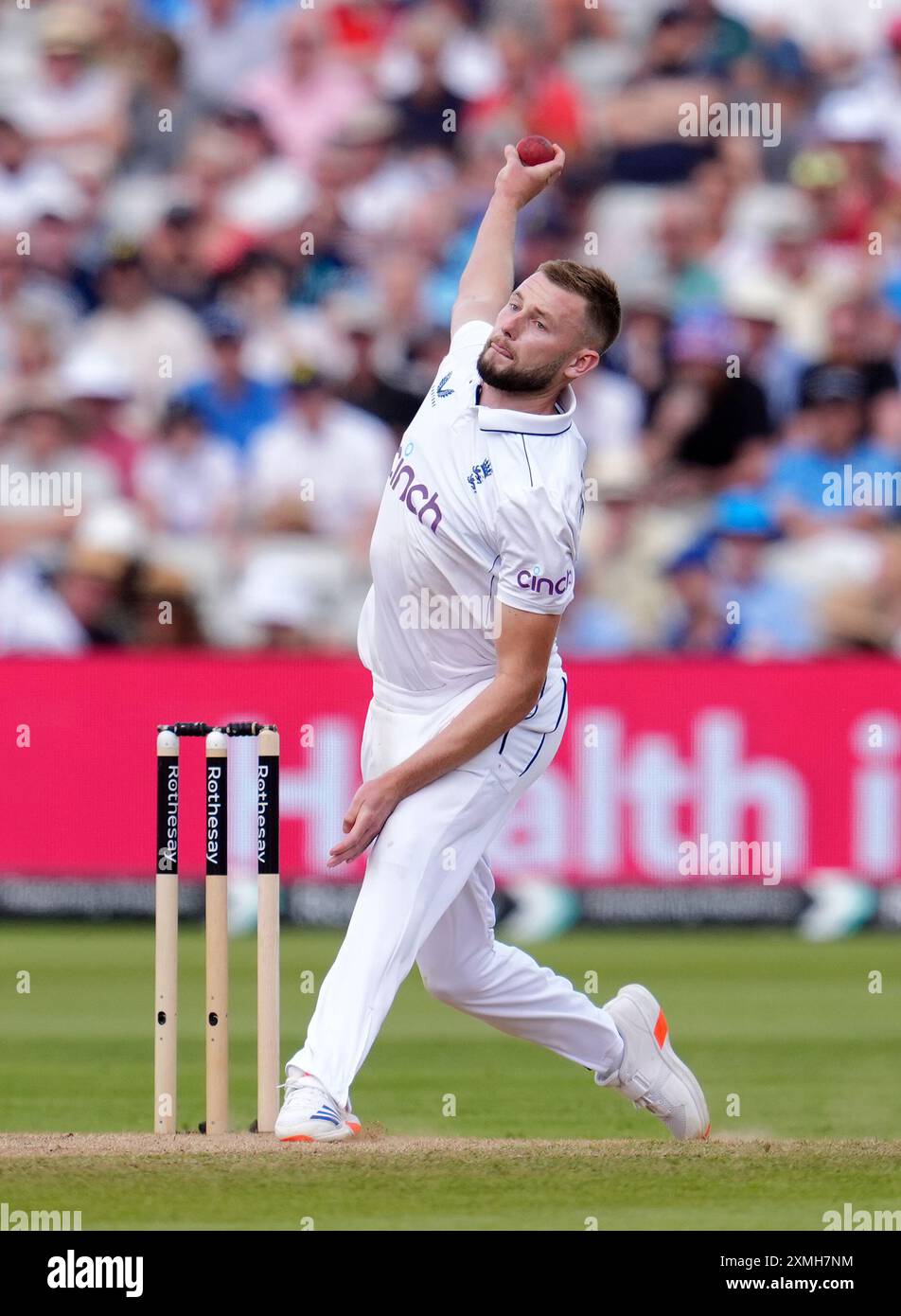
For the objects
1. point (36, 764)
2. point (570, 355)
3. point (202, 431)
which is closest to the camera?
point (570, 355)

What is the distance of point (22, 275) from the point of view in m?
14.7

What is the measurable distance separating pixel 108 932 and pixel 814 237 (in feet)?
22.0

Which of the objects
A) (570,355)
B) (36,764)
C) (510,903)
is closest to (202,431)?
(36,764)

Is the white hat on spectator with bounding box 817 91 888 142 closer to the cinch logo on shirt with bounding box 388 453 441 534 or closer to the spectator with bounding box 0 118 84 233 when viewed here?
the spectator with bounding box 0 118 84 233

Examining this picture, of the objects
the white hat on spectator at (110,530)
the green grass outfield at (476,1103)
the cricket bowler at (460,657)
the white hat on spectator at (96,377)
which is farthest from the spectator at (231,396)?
the cricket bowler at (460,657)

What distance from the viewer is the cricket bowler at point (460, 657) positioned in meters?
5.92

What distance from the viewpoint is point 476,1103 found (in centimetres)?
783

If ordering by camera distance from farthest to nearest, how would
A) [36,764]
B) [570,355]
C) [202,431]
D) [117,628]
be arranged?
1. [202,431]
2. [117,628]
3. [36,764]
4. [570,355]

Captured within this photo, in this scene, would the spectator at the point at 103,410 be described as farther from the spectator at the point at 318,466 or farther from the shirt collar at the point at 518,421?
the shirt collar at the point at 518,421

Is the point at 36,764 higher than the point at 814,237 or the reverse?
the reverse

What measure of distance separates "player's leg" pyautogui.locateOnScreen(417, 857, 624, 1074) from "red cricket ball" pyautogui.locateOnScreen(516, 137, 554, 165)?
6.96ft

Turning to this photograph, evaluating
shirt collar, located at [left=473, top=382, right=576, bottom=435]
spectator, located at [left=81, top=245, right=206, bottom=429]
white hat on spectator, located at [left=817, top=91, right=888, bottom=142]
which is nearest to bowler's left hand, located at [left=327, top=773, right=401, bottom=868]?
shirt collar, located at [left=473, top=382, right=576, bottom=435]

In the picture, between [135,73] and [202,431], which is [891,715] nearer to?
[202,431]

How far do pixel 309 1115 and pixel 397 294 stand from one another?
Result: 9.25m
